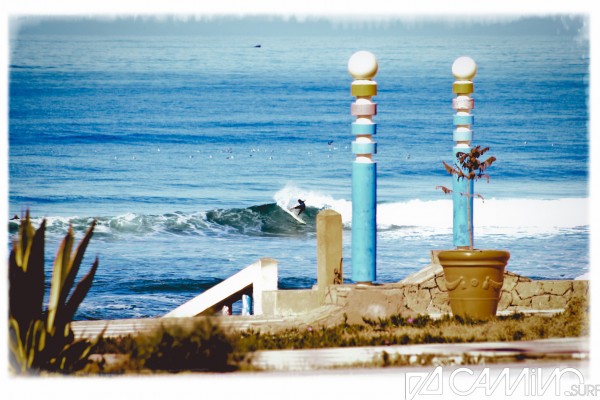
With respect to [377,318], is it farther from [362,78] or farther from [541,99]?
[541,99]

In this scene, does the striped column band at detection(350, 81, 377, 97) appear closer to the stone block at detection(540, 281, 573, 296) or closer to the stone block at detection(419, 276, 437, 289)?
the stone block at detection(419, 276, 437, 289)

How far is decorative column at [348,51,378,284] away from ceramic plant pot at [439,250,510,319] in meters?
0.80

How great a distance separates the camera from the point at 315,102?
2045 inches

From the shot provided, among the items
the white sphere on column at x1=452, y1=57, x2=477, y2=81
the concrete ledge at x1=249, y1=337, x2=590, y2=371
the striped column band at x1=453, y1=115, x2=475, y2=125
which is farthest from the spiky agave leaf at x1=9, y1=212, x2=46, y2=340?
the white sphere on column at x1=452, y1=57, x2=477, y2=81

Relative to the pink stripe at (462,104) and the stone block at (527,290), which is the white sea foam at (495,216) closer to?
the pink stripe at (462,104)

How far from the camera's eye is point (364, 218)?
44.3 feet

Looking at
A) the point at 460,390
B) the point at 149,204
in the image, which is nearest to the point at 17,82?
the point at 149,204

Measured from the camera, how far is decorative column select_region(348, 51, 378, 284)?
13453 mm

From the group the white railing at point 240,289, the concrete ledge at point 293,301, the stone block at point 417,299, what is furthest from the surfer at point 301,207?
the concrete ledge at point 293,301

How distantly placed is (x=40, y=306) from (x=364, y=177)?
387 cm

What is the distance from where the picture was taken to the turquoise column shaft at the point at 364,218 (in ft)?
44.1

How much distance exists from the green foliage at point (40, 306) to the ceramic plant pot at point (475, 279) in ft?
13.9

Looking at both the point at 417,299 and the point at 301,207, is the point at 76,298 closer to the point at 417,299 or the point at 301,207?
the point at 417,299

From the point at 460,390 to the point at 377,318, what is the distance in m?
3.18
